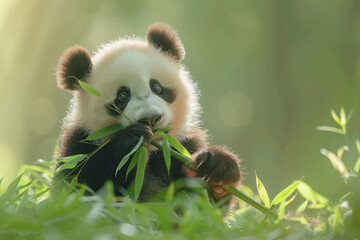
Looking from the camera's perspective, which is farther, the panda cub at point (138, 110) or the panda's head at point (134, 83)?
the panda's head at point (134, 83)

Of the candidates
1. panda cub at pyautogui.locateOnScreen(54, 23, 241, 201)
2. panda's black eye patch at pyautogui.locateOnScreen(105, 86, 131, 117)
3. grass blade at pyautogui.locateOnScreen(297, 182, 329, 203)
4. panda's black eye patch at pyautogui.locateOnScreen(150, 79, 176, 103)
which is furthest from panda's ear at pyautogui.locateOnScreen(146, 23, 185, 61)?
grass blade at pyautogui.locateOnScreen(297, 182, 329, 203)

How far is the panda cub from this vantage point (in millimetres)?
2270

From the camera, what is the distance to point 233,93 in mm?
6633

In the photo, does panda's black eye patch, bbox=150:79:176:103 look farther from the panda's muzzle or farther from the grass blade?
the grass blade

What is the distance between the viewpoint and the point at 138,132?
219 centimetres

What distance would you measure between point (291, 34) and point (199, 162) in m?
4.87

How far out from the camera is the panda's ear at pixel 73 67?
2.76 m

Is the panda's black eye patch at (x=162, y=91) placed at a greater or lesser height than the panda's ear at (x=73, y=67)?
greater

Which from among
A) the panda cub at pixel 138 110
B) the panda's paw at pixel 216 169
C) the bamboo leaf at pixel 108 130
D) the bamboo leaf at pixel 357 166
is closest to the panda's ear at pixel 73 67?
the panda cub at pixel 138 110

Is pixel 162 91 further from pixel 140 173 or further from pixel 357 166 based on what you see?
pixel 357 166

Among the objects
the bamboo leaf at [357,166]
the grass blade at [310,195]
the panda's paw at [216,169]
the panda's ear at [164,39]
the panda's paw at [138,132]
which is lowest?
the panda's paw at [138,132]

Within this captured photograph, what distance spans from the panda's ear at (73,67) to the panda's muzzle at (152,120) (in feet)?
2.13

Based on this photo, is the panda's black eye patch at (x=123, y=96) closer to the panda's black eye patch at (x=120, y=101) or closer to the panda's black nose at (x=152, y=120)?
the panda's black eye patch at (x=120, y=101)

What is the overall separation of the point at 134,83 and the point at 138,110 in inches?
9.4
